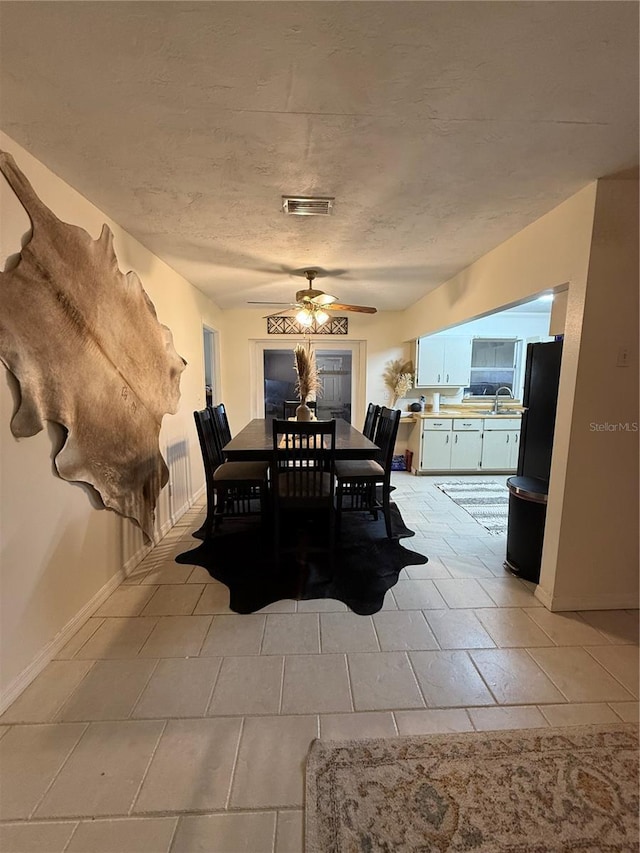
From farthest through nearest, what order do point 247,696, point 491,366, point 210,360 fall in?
point 491,366 → point 210,360 → point 247,696

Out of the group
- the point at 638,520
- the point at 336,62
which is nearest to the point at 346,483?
the point at 638,520

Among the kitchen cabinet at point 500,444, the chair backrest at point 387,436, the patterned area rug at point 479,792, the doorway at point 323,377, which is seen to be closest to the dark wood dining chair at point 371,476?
the chair backrest at point 387,436

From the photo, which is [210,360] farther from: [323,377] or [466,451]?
[466,451]

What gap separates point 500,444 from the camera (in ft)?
15.9

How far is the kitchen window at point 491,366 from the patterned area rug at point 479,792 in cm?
458

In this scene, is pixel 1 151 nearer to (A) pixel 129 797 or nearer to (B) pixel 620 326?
(A) pixel 129 797

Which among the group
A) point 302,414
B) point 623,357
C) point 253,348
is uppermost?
point 253,348

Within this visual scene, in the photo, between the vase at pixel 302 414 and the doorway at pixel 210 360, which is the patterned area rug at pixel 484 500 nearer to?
the vase at pixel 302 414

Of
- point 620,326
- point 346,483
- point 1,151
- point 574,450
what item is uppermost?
point 1,151

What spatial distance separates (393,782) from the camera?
119 centimetres

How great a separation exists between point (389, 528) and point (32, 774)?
237cm

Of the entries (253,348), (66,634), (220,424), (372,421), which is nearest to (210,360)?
(253,348)

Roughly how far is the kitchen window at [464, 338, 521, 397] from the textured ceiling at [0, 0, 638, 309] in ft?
10.9

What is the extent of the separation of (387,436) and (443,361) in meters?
2.60
